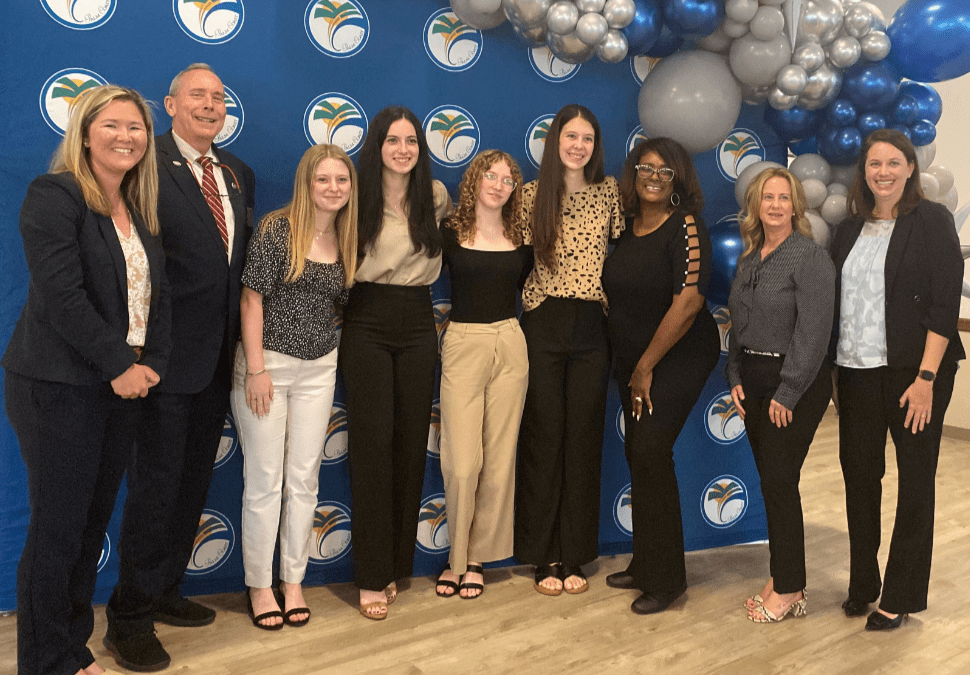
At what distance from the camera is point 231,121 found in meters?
3.04

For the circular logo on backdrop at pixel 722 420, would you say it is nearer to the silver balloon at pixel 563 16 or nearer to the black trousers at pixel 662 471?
the black trousers at pixel 662 471

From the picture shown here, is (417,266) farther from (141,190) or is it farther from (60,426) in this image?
(60,426)

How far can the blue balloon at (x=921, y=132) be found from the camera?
10.9 feet

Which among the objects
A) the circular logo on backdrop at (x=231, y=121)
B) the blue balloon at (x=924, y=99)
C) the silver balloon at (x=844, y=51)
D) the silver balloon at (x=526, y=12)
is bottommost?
the circular logo on backdrop at (x=231, y=121)

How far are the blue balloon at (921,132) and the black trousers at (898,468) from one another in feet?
3.19

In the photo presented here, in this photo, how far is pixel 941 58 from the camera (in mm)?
3244

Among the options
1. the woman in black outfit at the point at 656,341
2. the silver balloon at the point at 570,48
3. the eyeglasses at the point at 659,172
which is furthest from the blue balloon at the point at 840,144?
the silver balloon at the point at 570,48

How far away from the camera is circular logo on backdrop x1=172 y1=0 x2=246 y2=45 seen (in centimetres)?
292

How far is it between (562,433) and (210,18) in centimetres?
204

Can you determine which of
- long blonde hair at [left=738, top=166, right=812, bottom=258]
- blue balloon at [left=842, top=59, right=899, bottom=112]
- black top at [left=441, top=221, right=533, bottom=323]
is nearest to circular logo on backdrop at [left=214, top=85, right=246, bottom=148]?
black top at [left=441, top=221, right=533, bottom=323]

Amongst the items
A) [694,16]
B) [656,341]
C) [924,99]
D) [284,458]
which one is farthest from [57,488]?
[924,99]

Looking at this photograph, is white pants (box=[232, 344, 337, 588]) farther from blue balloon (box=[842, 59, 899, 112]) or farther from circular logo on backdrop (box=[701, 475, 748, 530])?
blue balloon (box=[842, 59, 899, 112])

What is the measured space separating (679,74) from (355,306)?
1.57 meters

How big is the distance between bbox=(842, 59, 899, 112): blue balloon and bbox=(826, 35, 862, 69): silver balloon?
0.06 m
